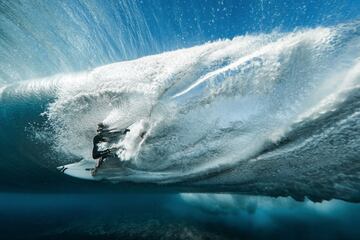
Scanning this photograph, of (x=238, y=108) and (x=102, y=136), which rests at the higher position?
(x=238, y=108)

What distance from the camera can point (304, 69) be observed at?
4332mm

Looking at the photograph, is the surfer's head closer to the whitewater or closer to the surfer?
the surfer

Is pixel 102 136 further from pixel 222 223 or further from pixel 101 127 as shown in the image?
pixel 222 223

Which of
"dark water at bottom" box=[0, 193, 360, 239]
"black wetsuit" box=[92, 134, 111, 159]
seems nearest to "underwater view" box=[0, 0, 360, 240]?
"black wetsuit" box=[92, 134, 111, 159]

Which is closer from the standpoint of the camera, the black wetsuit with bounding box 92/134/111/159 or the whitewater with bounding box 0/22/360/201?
the whitewater with bounding box 0/22/360/201

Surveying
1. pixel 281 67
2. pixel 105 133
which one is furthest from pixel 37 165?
pixel 281 67

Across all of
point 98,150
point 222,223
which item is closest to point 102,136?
point 98,150

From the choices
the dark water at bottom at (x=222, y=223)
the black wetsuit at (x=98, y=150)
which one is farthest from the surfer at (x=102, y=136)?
the dark water at bottom at (x=222, y=223)

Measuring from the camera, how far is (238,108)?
5113 mm

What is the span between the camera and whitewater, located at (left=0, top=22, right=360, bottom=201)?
4.26m

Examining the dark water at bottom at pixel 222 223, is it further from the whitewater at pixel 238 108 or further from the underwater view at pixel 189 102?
the whitewater at pixel 238 108

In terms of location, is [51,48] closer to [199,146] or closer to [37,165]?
[199,146]

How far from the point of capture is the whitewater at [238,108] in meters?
4.26

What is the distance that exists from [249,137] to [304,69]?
80.9 inches
